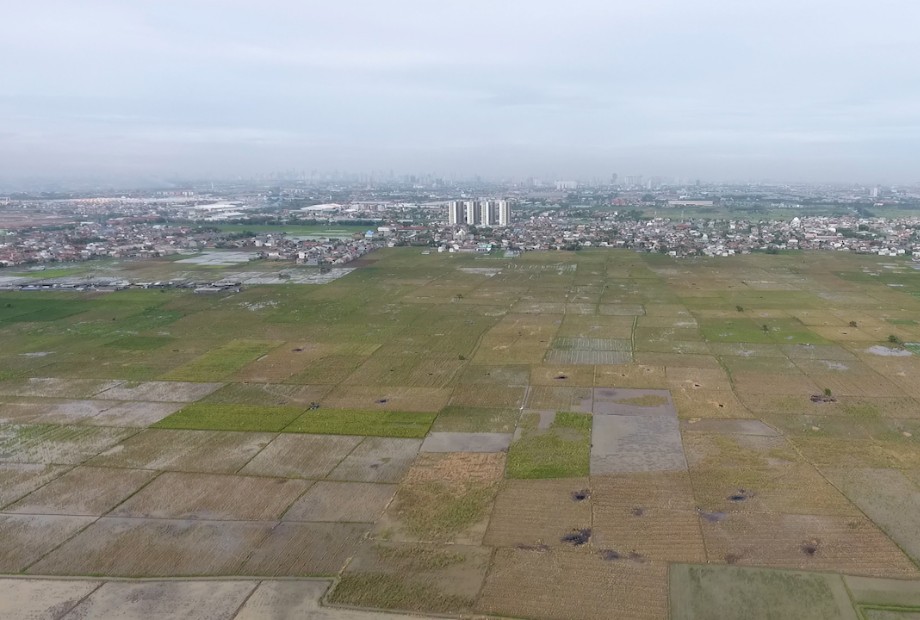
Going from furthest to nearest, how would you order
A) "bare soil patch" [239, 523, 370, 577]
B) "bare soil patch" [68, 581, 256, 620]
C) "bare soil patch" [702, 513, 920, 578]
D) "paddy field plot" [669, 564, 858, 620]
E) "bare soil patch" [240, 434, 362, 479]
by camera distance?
1. "bare soil patch" [240, 434, 362, 479]
2. "bare soil patch" [239, 523, 370, 577]
3. "bare soil patch" [702, 513, 920, 578]
4. "bare soil patch" [68, 581, 256, 620]
5. "paddy field plot" [669, 564, 858, 620]

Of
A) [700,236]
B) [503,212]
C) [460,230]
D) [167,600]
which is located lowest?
[167,600]

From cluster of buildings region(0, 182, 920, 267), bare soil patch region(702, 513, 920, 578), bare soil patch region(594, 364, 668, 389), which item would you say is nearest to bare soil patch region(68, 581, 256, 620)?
bare soil patch region(702, 513, 920, 578)

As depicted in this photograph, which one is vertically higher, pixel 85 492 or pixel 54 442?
pixel 54 442

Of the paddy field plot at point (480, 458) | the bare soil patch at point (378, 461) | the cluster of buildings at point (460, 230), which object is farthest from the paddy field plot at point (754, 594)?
the cluster of buildings at point (460, 230)

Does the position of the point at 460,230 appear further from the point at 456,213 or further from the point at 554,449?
the point at 554,449

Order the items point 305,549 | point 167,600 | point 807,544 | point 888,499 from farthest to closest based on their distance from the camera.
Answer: point 888,499 → point 305,549 → point 807,544 → point 167,600

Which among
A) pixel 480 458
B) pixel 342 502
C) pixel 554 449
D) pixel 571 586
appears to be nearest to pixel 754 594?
pixel 571 586

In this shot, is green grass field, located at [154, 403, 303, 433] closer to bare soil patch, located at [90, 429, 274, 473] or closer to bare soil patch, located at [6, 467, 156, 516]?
bare soil patch, located at [90, 429, 274, 473]

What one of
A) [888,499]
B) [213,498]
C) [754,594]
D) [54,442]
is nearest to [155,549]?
[213,498]

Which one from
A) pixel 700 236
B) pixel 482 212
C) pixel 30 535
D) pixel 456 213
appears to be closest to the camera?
pixel 30 535

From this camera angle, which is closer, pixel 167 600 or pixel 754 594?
pixel 754 594

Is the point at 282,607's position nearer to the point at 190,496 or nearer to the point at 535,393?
the point at 190,496

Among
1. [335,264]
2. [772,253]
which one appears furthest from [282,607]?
[772,253]
